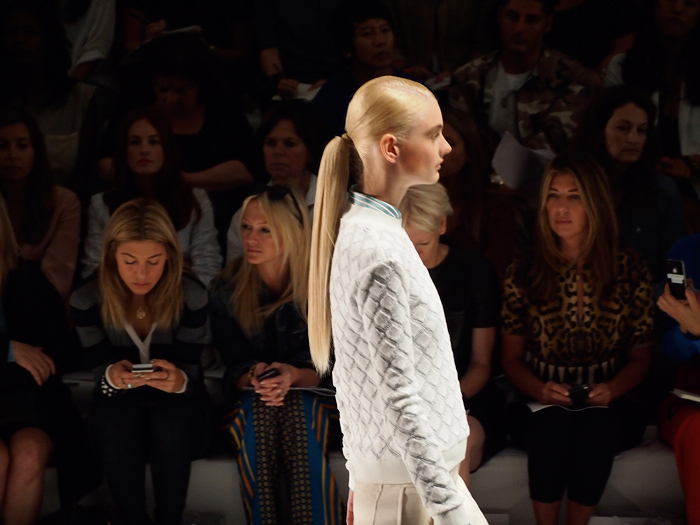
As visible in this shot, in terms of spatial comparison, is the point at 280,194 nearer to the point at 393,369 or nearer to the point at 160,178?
the point at 160,178

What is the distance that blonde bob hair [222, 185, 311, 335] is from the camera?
134 inches

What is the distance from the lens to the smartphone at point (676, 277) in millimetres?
2906

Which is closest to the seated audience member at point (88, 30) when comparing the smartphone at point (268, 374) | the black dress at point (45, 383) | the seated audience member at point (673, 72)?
the black dress at point (45, 383)

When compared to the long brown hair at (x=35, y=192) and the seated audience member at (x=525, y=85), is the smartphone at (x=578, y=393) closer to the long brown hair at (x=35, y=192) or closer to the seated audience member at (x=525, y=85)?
the seated audience member at (x=525, y=85)

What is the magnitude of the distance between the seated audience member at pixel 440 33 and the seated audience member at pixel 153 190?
1.19 metres

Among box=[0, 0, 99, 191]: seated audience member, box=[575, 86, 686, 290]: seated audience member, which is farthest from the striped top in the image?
box=[575, 86, 686, 290]: seated audience member

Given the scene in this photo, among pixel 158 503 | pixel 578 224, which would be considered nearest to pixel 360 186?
pixel 578 224

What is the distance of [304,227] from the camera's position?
350 cm

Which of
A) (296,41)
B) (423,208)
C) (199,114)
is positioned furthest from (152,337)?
(296,41)

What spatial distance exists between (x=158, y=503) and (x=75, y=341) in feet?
2.78

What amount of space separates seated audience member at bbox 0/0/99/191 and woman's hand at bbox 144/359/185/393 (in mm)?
1373

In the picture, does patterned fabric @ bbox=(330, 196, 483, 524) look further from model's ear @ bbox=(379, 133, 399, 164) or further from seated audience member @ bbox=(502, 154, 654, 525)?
seated audience member @ bbox=(502, 154, 654, 525)

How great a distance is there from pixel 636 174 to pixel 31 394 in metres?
2.54

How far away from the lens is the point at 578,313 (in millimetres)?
3291
